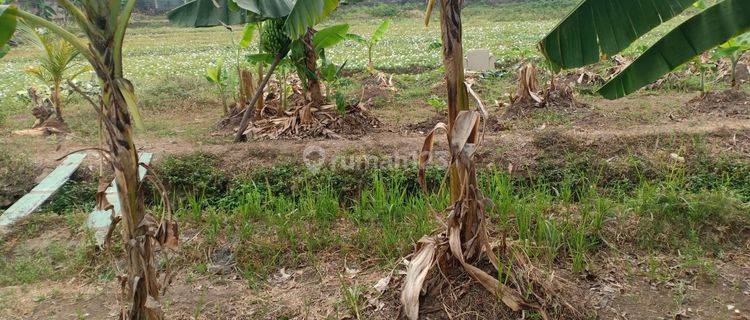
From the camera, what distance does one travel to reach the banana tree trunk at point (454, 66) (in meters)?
2.80

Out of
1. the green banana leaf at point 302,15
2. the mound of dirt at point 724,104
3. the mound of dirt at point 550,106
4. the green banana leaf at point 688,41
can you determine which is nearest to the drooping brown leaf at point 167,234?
the green banana leaf at point 302,15

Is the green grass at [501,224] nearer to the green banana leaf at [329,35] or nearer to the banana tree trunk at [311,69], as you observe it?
the green banana leaf at [329,35]

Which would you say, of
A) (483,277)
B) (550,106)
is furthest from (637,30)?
(550,106)

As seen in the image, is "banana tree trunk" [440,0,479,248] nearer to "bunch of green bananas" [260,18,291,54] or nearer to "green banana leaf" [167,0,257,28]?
"green banana leaf" [167,0,257,28]

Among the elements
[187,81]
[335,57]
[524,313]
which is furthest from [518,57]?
[524,313]

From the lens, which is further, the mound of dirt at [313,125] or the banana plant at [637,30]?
the mound of dirt at [313,125]

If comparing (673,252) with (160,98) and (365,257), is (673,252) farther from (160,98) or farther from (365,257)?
(160,98)

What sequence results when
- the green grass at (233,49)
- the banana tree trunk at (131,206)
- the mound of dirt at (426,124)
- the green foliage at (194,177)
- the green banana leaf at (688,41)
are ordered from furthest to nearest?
the green grass at (233,49) → the mound of dirt at (426,124) → the green foliage at (194,177) → the green banana leaf at (688,41) → the banana tree trunk at (131,206)

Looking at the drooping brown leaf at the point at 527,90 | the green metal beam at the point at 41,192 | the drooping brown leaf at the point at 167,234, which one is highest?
the drooping brown leaf at the point at 167,234

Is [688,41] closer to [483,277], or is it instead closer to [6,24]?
[483,277]

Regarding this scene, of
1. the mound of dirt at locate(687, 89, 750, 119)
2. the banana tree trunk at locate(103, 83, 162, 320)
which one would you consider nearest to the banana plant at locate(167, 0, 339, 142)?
the banana tree trunk at locate(103, 83, 162, 320)

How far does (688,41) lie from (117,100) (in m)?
2.74

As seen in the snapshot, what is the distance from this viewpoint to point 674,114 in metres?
7.23

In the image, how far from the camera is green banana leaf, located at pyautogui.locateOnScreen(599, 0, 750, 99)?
2.93 m
